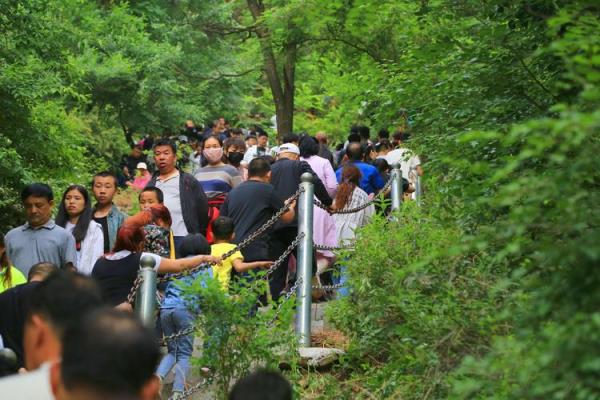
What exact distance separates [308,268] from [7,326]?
162 inches

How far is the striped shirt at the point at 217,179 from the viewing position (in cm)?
1363

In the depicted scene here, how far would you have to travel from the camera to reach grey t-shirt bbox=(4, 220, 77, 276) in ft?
30.6

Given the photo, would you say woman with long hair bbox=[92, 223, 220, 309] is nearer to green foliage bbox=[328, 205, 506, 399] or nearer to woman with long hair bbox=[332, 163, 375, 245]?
green foliage bbox=[328, 205, 506, 399]

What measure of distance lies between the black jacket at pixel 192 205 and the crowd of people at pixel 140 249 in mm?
13

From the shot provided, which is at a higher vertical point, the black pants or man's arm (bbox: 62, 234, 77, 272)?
man's arm (bbox: 62, 234, 77, 272)

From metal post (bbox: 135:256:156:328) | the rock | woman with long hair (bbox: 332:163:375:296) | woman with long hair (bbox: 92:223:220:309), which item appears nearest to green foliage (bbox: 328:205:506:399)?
the rock

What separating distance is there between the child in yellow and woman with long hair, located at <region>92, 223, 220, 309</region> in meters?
1.55

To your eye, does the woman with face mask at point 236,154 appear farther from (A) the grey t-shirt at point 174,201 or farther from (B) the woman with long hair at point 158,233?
(B) the woman with long hair at point 158,233

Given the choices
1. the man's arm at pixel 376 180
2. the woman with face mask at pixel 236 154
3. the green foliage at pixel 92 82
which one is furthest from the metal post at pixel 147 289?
the woman with face mask at pixel 236 154

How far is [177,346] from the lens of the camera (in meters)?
8.98

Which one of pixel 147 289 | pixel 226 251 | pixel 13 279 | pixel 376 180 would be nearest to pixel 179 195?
pixel 226 251

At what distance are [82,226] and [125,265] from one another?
171cm

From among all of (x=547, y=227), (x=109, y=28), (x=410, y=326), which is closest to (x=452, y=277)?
(x=410, y=326)

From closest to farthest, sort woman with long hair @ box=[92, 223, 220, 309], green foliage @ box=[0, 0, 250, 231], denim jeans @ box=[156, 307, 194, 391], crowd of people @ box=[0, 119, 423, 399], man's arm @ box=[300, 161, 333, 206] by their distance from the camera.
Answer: crowd of people @ box=[0, 119, 423, 399], woman with long hair @ box=[92, 223, 220, 309], denim jeans @ box=[156, 307, 194, 391], man's arm @ box=[300, 161, 333, 206], green foliage @ box=[0, 0, 250, 231]
